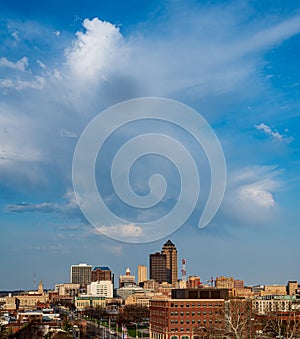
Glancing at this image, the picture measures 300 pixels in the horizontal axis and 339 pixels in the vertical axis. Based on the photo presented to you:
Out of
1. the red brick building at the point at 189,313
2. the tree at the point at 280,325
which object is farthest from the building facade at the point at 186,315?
the tree at the point at 280,325

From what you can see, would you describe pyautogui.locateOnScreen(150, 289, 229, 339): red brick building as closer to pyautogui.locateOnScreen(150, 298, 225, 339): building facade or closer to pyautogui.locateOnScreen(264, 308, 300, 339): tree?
pyautogui.locateOnScreen(150, 298, 225, 339): building facade

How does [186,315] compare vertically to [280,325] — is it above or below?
below

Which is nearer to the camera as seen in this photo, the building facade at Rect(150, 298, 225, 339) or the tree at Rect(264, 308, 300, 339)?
the tree at Rect(264, 308, 300, 339)

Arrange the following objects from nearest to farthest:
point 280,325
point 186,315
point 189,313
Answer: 1. point 280,325
2. point 186,315
3. point 189,313

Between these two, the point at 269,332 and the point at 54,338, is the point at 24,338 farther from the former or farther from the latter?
the point at 269,332

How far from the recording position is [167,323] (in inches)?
3935

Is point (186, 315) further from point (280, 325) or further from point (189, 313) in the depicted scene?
point (280, 325)

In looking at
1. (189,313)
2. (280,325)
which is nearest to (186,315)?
(189,313)

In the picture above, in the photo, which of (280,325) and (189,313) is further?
(189,313)

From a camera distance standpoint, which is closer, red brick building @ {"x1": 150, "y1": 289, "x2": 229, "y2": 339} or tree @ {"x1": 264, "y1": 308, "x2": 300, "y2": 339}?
tree @ {"x1": 264, "y1": 308, "x2": 300, "y2": 339}

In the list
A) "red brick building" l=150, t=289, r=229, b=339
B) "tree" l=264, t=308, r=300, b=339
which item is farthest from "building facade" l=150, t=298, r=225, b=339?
"tree" l=264, t=308, r=300, b=339

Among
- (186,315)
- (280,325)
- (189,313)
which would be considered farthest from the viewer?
(189,313)

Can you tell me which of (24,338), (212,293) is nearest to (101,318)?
(212,293)

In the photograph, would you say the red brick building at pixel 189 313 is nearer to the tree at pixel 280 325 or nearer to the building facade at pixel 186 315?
the building facade at pixel 186 315
